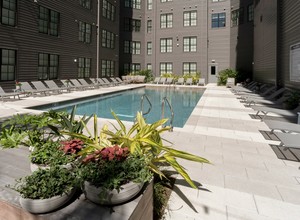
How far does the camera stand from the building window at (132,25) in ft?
105

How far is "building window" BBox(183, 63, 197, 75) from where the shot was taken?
3030cm

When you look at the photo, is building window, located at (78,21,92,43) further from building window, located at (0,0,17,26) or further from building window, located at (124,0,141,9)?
building window, located at (124,0,141,9)

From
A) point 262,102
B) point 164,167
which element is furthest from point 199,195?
point 262,102

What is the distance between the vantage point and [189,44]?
30438 mm

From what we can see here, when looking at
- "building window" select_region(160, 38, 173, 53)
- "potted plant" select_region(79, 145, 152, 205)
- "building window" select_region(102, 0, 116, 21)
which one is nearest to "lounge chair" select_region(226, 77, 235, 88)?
"building window" select_region(160, 38, 173, 53)

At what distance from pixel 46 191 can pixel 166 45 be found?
3116cm

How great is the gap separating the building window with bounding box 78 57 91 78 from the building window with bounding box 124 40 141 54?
10.2m

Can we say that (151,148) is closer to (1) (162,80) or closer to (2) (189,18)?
(1) (162,80)

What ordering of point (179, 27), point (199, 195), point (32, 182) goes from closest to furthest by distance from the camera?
point (32, 182), point (199, 195), point (179, 27)

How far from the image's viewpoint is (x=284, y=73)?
533 inches

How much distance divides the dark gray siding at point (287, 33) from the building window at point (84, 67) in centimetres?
1693

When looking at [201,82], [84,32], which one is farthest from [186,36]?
[84,32]

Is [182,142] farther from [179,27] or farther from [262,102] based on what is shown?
[179,27]

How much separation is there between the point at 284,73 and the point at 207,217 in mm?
13367
